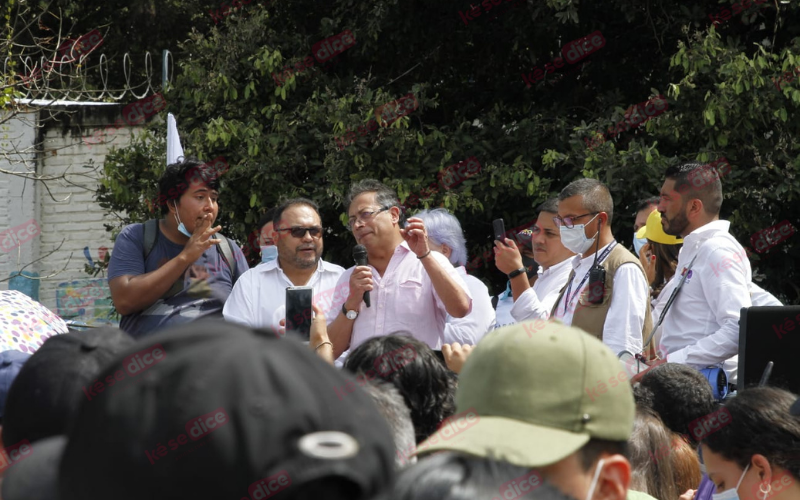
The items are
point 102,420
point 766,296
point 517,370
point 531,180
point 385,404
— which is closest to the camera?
point 102,420

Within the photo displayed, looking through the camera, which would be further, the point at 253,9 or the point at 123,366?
the point at 253,9

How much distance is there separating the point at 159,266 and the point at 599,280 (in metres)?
2.26

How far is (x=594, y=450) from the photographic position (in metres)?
1.49

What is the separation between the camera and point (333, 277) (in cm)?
496

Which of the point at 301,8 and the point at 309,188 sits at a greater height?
the point at 301,8

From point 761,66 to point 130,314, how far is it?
5.38m

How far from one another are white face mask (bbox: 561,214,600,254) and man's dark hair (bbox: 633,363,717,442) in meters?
1.33

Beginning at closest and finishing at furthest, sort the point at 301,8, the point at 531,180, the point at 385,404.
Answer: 1. the point at 385,404
2. the point at 531,180
3. the point at 301,8

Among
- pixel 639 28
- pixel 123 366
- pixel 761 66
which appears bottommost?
pixel 123 366

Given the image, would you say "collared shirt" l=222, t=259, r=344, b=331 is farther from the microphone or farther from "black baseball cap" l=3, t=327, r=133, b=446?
"black baseball cap" l=3, t=327, r=133, b=446

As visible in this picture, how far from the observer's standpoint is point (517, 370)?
1479 mm

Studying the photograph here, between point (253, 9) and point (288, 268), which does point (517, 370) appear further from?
point (253, 9)

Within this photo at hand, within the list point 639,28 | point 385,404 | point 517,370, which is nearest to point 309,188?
point 639,28

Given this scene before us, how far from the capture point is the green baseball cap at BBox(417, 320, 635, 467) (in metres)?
1.44
